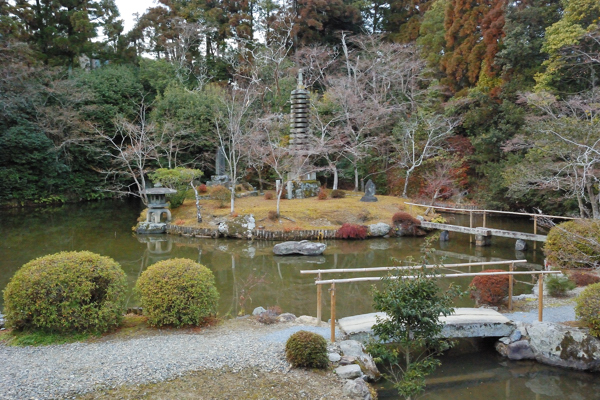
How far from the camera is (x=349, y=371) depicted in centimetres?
543

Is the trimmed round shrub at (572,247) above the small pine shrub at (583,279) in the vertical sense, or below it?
above

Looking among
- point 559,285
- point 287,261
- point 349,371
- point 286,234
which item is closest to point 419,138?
point 286,234

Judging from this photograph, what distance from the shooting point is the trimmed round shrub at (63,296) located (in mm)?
6082

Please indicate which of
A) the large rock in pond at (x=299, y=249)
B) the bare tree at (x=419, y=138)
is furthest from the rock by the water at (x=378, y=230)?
the bare tree at (x=419, y=138)

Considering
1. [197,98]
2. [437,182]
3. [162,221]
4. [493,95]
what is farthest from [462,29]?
[162,221]

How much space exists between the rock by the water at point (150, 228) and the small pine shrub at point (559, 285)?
14118 mm

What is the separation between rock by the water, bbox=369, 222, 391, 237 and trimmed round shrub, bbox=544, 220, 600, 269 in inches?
258

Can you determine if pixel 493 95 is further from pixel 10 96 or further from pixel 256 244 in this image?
pixel 10 96

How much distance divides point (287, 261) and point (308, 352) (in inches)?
323

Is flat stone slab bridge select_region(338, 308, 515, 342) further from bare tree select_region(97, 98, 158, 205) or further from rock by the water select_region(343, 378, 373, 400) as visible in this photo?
bare tree select_region(97, 98, 158, 205)

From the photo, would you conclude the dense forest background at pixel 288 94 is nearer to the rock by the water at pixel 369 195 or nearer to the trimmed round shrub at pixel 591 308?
the rock by the water at pixel 369 195

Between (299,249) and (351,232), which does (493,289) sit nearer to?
(299,249)

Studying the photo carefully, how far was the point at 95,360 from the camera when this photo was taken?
5.49 metres

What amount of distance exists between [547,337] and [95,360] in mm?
6595
